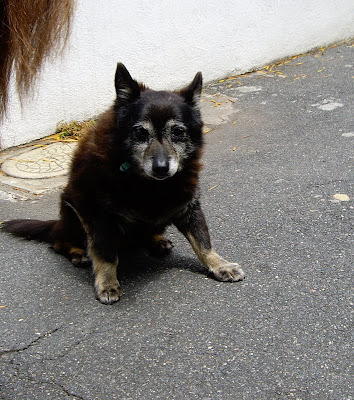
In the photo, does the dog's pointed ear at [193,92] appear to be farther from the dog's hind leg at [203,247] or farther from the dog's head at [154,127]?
the dog's hind leg at [203,247]

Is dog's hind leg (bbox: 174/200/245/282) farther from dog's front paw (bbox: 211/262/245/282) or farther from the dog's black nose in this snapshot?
the dog's black nose

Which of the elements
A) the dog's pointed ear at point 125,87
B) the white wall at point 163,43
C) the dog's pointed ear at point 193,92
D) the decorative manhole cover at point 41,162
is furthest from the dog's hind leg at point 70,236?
the white wall at point 163,43

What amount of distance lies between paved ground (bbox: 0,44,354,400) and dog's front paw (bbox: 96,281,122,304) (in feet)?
0.13

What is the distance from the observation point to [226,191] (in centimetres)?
483

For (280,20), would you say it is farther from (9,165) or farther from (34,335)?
(34,335)

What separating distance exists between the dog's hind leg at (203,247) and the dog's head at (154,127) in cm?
30

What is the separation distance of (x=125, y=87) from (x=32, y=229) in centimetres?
128

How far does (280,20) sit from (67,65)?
3232mm

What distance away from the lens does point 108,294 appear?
3383 mm

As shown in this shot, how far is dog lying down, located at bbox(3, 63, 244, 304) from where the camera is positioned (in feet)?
11.3

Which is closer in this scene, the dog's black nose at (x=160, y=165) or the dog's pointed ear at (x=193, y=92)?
the dog's black nose at (x=160, y=165)

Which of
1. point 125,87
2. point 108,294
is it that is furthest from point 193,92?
point 108,294

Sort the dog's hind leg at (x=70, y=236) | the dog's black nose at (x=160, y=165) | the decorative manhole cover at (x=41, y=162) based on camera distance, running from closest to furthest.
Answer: the dog's black nose at (x=160, y=165) < the dog's hind leg at (x=70, y=236) < the decorative manhole cover at (x=41, y=162)

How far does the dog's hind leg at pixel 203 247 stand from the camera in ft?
11.5
